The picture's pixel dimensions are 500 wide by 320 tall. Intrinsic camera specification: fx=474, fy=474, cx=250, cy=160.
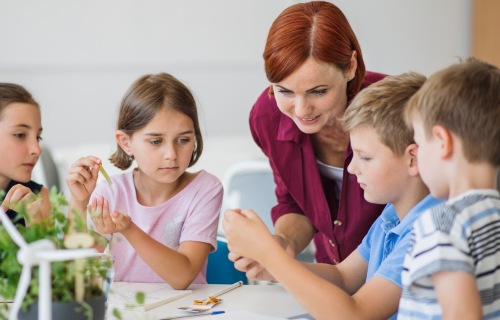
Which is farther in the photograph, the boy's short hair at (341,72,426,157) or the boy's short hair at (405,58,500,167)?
the boy's short hair at (341,72,426,157)

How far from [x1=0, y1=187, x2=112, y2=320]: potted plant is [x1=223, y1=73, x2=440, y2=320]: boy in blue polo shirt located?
1.04 feet

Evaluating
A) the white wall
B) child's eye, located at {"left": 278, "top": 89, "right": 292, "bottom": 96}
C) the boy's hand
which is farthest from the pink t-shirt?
the white wall

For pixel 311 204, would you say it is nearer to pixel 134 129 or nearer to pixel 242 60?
pixel 134 129

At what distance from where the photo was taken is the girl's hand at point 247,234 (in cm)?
97

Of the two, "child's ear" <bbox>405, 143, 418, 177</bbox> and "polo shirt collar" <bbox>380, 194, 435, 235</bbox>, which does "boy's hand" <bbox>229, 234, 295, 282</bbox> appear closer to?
"polo shirt collar" <bbox>380, 194, 435, 235</bbox>

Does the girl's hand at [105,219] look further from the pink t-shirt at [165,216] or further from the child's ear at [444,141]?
the child's ear at [444,141]

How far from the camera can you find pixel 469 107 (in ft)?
2.62

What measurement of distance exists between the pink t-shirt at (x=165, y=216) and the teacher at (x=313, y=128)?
9.1 inches

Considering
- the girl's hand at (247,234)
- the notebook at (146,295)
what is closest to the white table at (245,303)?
the notebook at (146,295)

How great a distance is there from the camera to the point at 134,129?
153 centimetres

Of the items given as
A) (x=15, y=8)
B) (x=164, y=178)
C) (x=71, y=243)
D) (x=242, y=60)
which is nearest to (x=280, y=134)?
(x=164, y=178)

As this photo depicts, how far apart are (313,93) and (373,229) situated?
1.30ft

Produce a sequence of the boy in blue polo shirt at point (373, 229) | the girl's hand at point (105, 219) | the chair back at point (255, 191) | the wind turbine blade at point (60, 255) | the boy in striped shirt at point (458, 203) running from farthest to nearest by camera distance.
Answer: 1. the chair back at point (255, 191)
2. the girl's hand at point (105, 219)
3. the boy in blue polo shirt at point (373, 229)
4. the boy in striped shirt at point (458, 203)
5. the wind turbine blade at point (60, 255)

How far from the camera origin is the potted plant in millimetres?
736
